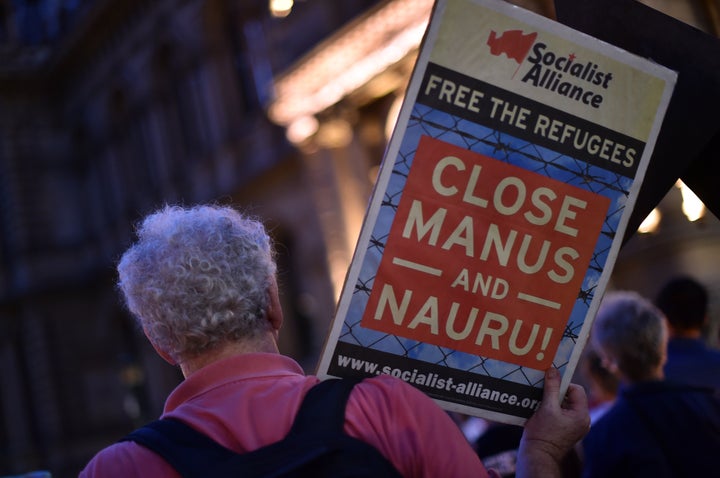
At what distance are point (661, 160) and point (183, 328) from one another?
121 centimetres

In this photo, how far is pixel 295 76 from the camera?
1324 centimetres

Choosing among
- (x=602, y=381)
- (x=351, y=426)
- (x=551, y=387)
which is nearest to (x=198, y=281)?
(x=351, y=426)

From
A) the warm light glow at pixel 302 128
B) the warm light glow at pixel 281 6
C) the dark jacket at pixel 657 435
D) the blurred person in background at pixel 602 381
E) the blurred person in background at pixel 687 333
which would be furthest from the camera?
the warm light glow at pixel 302 128

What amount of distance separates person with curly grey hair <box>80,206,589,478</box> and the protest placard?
120 mm

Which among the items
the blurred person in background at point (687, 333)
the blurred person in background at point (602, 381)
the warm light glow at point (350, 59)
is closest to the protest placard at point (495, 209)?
the blurred person in background at point (687, 333)

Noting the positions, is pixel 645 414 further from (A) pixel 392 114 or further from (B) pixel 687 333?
(A) pixel 392 114

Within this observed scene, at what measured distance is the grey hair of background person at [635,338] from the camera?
3418 mm

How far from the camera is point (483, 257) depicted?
2102mm

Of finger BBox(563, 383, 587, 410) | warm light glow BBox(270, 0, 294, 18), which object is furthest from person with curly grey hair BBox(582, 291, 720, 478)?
warm light glow BBox(270, 0, 294, 18)

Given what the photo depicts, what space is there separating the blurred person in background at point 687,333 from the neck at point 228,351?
2.06m

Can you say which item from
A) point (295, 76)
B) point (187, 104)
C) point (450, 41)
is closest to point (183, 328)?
point (450, 41)

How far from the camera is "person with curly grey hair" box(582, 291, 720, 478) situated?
3115mm

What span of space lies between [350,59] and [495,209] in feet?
34.7

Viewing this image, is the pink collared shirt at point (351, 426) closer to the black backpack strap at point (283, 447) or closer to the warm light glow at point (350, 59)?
the black backpack strap at point (283, 447)
